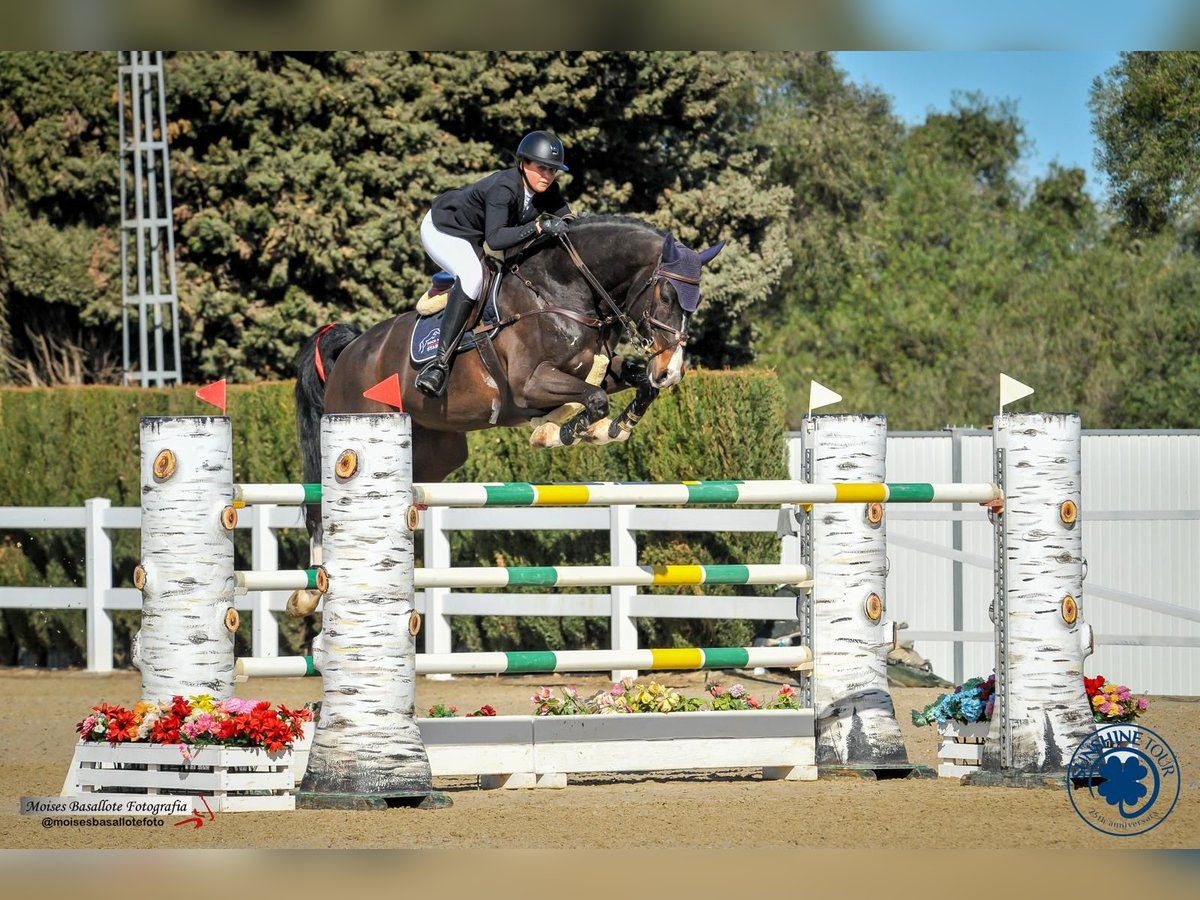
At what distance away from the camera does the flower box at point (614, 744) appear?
208 inches

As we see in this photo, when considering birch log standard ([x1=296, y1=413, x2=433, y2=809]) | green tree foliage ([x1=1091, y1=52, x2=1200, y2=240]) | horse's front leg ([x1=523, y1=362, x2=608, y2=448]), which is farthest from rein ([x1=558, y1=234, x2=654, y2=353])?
green tree foliage ([x1=1091, y1=52, x2=1200, y2=240])

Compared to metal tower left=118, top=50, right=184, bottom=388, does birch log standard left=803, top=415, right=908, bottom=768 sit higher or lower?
lower

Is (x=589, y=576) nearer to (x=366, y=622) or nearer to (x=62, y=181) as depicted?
(x=366, y=622)

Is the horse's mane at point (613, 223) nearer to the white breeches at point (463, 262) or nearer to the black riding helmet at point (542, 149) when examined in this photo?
the black riding helmet at point (542, 149)

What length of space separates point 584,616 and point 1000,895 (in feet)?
21.1

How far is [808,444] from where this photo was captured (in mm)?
5637

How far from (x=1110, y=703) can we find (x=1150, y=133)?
25.3ft

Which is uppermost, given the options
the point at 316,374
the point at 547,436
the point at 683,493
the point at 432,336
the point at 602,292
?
the point at 602,292

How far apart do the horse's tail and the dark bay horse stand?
2.06 ft

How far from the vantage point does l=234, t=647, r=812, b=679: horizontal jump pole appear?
16.5 feet

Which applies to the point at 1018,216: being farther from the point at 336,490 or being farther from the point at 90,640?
the point at 336,490

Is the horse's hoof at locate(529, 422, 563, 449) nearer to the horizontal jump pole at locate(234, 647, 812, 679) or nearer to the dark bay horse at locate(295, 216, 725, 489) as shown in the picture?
the dark bay horse at locate(295, 216, 725, 489)

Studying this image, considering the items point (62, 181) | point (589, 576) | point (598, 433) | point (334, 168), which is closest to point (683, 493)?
point (589, 576)

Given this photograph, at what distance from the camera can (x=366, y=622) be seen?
15.8 ft
